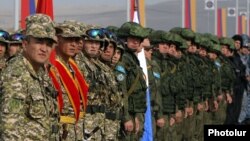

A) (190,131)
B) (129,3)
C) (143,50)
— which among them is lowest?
(190,131)

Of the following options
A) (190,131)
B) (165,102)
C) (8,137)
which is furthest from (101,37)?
(190,131)

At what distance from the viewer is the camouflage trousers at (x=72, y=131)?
6.02 m

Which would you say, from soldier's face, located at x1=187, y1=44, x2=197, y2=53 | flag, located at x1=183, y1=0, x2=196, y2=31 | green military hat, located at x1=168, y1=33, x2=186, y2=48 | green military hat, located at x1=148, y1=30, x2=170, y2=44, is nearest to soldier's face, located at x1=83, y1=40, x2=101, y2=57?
green military hat, located at x1=148, y1=30, x2=170, y2=44

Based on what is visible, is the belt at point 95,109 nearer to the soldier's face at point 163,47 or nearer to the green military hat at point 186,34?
the soldier's face at point 163,47

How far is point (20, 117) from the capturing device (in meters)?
4.96

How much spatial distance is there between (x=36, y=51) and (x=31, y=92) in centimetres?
30

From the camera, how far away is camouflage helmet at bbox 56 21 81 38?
6199 millimetres

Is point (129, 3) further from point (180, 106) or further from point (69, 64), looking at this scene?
point (69, 64)

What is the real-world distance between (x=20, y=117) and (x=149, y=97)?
468 centimetres

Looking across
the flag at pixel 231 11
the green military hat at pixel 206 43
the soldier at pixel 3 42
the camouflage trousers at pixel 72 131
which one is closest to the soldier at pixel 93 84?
the camouflage trousers at pixel 72 131

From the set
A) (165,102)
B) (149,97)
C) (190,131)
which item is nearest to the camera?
(149,97)

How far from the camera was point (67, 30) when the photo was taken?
6.23 m

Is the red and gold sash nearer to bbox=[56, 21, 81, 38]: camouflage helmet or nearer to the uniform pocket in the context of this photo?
bbox=[56, 21, 81, 38]: camouflage helmet

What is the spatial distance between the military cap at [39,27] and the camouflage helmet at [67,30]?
864 mm
